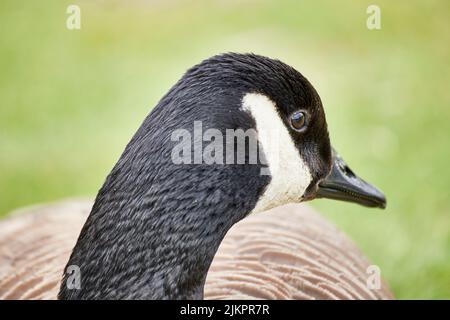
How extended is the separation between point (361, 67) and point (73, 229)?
3478mm

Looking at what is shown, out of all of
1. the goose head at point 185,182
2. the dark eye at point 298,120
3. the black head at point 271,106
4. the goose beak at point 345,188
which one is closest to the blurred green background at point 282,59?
the goose beak at point 345,188

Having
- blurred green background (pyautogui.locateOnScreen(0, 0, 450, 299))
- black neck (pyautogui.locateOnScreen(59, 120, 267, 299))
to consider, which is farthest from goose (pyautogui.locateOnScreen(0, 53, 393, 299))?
blurred green background (pyautogui.locateOnScreen(0, 0, 450, 299))

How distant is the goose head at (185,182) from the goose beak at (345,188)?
0.37 meters

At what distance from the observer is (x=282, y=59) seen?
17.4 feet

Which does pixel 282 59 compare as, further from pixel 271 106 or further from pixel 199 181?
pixel 199 181

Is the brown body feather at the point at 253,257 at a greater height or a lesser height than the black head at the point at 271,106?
lesser

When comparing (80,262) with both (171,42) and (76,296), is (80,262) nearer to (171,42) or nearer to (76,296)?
(76,296)

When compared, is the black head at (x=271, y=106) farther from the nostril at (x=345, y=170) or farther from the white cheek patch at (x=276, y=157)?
the nostril at (x=345, y=170)

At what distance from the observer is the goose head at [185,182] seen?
1.67 m

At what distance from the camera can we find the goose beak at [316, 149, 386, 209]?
84.4 inches

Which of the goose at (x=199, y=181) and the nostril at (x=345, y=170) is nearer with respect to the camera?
the goose at (x=199, y=181)

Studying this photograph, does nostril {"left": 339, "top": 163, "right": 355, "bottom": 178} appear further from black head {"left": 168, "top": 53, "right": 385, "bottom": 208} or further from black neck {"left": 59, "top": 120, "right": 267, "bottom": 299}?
black neck {"left": 59, "top": 120, "right": 267, "bottom": 299}

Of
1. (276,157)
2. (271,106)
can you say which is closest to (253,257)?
(276,157)

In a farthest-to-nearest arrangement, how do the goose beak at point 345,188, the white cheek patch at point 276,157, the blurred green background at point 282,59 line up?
the blurred green background at point 282,59 < the goose beak at point 345,188 < the white cheek patch at point 276,157
